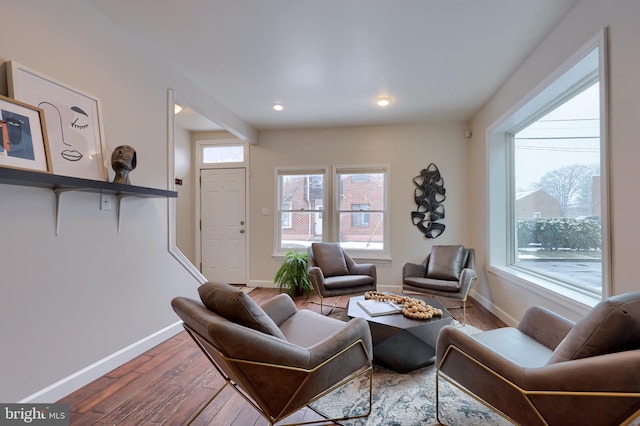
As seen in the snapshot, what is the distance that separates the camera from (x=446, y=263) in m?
3.67

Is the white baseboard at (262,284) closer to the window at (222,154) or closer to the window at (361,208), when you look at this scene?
the window at (361,208)

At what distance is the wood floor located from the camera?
5.30 feet

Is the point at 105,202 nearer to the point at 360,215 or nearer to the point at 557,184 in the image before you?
the point at 360,215

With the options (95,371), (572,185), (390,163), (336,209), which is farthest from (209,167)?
(572,185)

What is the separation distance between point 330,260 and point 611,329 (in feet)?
9.58

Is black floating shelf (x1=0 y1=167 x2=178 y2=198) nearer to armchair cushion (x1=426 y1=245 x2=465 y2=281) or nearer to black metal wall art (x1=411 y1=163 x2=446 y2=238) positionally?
armchair cushion (x1=426 y1=245 x2=465 y2=281)

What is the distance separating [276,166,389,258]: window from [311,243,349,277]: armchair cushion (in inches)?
29.0

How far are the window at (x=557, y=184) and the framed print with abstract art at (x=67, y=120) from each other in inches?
131

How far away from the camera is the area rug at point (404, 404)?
159 cm

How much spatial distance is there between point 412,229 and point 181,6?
3.81 metres

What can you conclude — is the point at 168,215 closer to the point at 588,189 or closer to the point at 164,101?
the point at 164,101

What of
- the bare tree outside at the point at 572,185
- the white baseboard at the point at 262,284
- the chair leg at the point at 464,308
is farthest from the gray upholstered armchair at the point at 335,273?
the bare tree outside at the point at 572,185

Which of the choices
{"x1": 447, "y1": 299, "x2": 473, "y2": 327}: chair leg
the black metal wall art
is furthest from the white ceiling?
{"x1": 447, "y1": 299, "x2": 473, "y2": 327}: chair leg

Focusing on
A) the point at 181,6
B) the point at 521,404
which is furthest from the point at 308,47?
the point at 521,404
